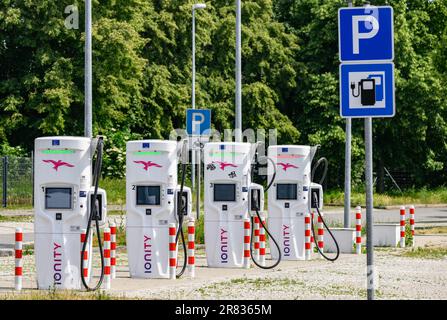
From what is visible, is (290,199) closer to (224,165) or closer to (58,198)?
(224,165)

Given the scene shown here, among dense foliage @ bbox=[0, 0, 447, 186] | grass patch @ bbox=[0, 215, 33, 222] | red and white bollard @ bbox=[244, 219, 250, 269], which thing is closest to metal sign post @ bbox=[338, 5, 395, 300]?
red and white bollard @ bbox=[244, 219, 250, 269]

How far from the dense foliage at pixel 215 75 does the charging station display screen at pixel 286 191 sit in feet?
82.4

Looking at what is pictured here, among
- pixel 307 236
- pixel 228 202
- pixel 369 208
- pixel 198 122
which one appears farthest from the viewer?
pixel 198 122

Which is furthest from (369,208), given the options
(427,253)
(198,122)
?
(198,122)

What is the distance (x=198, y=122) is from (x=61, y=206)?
12.6 m

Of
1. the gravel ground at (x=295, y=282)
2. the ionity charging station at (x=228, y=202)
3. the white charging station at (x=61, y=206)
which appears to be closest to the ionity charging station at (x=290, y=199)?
the gravel ground at (x=295, y=282)

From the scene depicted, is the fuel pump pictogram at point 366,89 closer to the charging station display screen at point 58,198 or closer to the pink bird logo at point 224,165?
the charging station display screen at point 58,198

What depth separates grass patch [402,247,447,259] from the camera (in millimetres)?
22469

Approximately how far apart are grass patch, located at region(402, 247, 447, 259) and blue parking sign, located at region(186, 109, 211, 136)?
700 centimetres

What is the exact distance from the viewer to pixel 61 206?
16469 millimetres

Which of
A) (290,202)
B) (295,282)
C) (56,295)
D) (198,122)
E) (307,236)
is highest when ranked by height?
(198,122)

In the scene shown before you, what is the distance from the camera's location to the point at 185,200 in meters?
18.5

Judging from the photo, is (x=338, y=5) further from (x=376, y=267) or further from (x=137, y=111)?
(x=376, y=267)
